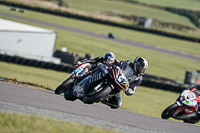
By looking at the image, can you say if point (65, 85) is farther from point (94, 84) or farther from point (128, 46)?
point (128, 46)

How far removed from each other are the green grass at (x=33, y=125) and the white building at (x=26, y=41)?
1930cm

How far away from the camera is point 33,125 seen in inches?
227

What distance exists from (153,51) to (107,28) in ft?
43.8

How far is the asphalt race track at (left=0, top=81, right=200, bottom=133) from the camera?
24.8ft

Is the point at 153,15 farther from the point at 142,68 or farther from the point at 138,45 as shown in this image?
the point at 142,68

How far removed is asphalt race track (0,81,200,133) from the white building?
1642 cm

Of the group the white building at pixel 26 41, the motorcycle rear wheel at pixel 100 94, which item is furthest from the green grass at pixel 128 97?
the white building at pixel 26 41

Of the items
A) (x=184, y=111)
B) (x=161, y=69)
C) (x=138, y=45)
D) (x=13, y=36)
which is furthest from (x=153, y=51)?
(x=184, y=111)

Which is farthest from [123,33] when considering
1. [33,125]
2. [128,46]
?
[33,125]

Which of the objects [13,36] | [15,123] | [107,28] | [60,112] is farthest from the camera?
[107,28]

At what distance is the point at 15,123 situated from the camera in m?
5.68

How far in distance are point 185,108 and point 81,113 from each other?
16.5 ft

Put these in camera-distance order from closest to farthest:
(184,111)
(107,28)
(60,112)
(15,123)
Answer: (15,123) < (60,112) < (184,111) < (107,28)

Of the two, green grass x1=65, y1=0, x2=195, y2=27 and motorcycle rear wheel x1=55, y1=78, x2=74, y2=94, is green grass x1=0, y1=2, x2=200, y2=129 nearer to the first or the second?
motorcycle rear wheel x1=55, y1=78, x2=74, y2=94
